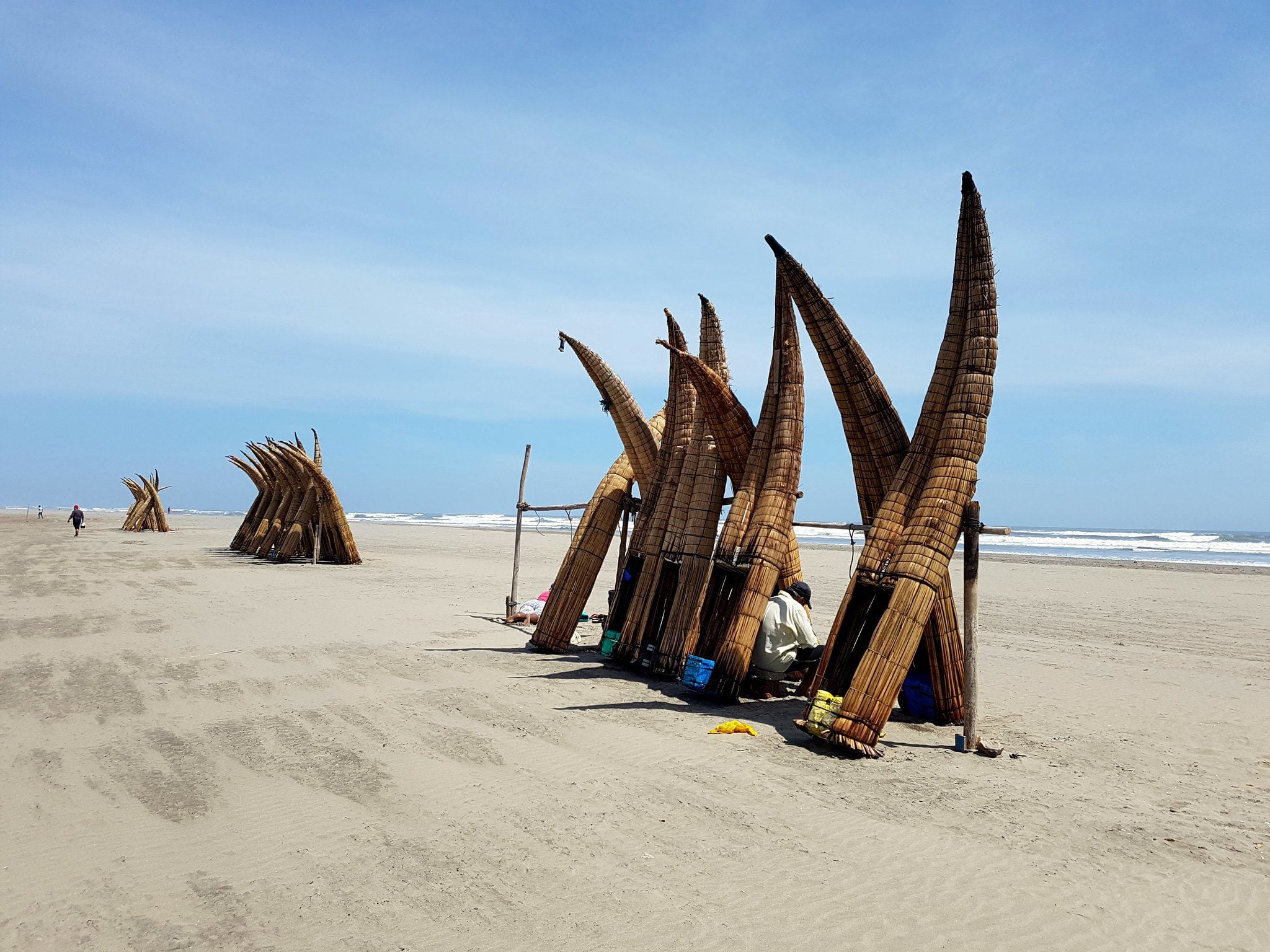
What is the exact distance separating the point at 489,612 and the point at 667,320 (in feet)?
20.3

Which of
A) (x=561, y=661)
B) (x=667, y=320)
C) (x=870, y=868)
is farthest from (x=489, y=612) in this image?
(x=870, y=868)

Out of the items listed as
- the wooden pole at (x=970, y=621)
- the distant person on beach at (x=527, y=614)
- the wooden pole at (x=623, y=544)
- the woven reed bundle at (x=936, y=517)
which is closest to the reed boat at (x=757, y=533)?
the woven reed bundle at (x=936, y=517)

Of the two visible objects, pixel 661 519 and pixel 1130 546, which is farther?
pixel 1130 546

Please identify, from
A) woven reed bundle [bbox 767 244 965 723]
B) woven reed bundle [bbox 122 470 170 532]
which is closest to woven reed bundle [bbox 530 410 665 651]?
woven reed bundle [bbox 767 244 965 723]

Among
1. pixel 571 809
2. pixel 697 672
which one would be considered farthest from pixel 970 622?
pixel 571 809

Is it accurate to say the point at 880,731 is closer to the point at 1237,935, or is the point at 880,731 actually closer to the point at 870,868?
the point at 870,868

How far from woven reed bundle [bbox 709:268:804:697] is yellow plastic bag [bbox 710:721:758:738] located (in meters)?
0.81

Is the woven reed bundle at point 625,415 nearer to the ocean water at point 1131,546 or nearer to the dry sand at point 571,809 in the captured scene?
the dry sand at point 571,809

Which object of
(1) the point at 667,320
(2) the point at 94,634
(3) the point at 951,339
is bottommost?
(2) the point at 94,634

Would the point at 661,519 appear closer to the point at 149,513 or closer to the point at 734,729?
the point at 734,729

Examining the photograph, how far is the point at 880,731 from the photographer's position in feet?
20.4

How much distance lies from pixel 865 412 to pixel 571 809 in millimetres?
4521

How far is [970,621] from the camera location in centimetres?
638

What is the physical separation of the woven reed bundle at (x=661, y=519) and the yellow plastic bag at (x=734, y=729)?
2323 mm
